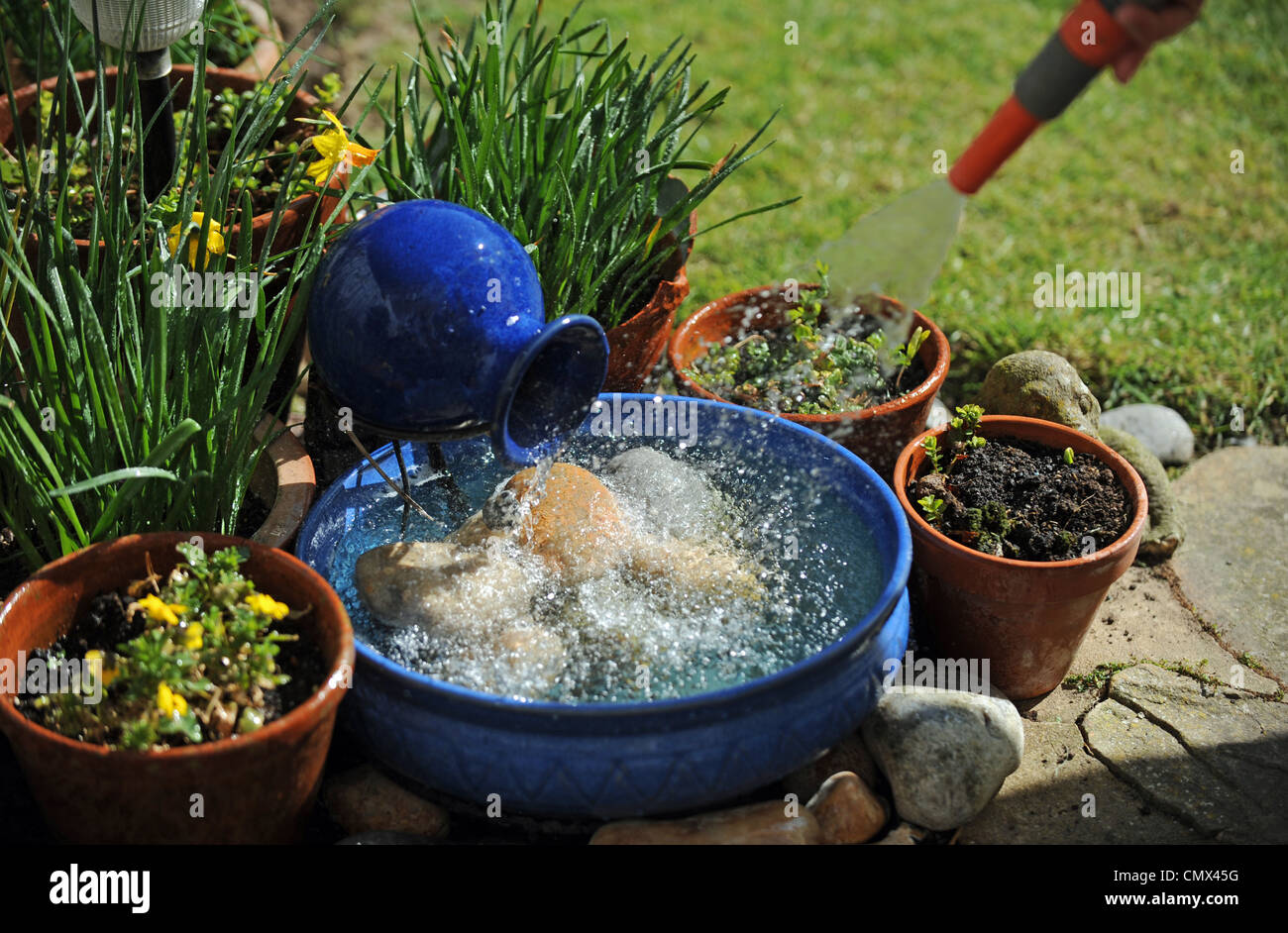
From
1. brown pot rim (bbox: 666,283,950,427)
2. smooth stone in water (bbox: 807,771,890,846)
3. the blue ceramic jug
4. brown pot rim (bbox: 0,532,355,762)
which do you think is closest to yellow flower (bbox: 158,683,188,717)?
brown pot rim (bbox: 0,532,355,762)

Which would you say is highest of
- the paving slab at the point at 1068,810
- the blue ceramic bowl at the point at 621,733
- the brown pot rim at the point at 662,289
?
the brown pot rim at the point at 662,289

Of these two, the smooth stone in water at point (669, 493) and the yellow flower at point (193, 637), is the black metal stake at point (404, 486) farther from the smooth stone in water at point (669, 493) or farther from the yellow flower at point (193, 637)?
the yellow flower at point (193, 637)

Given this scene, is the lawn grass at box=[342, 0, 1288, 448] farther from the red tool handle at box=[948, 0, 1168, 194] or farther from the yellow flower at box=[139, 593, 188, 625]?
the yellow flower at box=[139, 593, 188, 625]

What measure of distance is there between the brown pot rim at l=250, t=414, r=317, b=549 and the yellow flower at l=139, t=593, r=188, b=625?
1.25 feet

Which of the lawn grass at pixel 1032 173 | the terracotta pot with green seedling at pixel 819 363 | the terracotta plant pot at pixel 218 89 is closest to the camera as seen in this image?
the terracotta plant pot at pixel 218 89

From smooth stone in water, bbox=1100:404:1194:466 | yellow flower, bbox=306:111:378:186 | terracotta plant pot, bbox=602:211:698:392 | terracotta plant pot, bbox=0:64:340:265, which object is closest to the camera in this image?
yellow flower, bbox=306:111:378:186

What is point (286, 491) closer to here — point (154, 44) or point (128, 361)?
point (128, 361)

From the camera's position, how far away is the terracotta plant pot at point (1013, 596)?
8.46 feet

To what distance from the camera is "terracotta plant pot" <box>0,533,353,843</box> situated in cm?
194

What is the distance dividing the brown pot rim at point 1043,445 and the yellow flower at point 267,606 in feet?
4.56

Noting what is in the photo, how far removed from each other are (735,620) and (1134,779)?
3.12ft

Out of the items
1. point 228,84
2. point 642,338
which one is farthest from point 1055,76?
point 228,84

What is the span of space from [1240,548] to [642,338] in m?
1.78

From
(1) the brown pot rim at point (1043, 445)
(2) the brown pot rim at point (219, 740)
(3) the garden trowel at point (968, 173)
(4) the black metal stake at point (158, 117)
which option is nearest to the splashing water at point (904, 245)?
(3) the garden trowel at point (968, 173)
